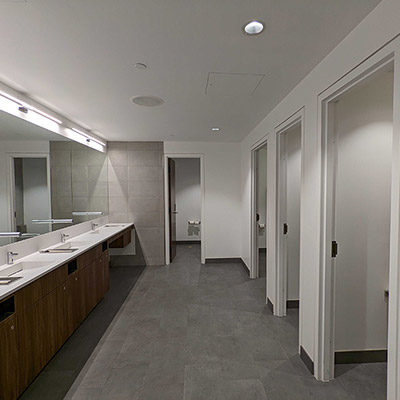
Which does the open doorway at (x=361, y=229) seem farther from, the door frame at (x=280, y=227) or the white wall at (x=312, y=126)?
the door frame at (x=280, y=227)

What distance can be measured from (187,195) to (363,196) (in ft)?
16.9

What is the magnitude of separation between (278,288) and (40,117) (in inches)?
130

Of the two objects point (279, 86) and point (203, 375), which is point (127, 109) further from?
point (203, 375)

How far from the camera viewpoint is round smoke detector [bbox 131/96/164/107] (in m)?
2.51

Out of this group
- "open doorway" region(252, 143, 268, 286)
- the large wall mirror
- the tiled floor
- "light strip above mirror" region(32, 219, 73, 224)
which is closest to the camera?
the tiled floor

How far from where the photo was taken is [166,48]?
164cm

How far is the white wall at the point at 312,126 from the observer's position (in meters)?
1.28

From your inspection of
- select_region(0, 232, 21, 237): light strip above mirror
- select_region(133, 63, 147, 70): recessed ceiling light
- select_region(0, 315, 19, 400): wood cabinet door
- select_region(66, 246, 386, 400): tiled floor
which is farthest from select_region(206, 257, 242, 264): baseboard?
select_region(133, 63, 147, 70): recessed ceiling light

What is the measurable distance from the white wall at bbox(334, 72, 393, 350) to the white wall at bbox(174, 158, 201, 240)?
4.98 metres

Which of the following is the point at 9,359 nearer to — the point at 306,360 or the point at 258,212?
the point at 306,360

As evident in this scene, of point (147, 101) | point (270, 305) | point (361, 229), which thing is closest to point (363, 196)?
point (361, 229)

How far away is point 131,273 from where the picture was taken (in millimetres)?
4465

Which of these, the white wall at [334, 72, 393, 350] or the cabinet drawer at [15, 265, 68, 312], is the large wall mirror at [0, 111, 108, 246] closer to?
the cabinet drawer at [15, 265, 68, 312]

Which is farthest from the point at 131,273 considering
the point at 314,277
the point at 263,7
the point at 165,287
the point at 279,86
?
the point at 263,7
